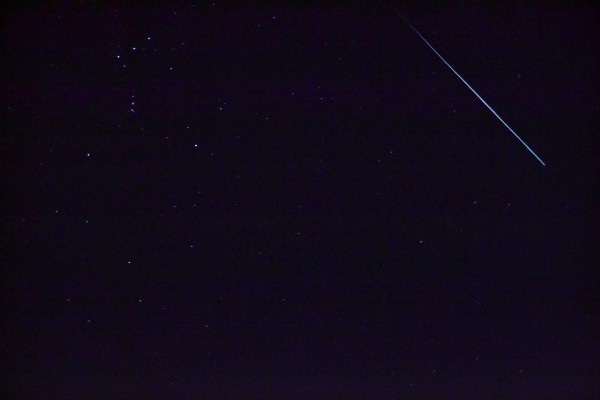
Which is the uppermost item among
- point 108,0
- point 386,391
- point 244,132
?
point 108,0

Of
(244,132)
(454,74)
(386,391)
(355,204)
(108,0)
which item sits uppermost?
(108,0)

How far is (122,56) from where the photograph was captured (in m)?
1.28

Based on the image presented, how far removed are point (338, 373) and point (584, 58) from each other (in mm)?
806

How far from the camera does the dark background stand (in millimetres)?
1279

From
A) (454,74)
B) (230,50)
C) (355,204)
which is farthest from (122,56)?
(454,74)

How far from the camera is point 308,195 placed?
1294mm

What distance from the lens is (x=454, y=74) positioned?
1.28m

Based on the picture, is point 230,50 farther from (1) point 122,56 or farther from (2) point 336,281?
(2) point 336,281

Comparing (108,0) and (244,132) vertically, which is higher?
(108,0)

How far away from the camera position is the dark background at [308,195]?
1.28m

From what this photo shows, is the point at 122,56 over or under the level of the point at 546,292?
over

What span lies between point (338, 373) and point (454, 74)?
0.65 metres

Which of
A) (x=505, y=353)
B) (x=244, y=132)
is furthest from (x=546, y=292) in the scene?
(x=244, y=132)

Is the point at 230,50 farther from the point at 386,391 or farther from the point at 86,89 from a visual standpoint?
the point at 386,391
